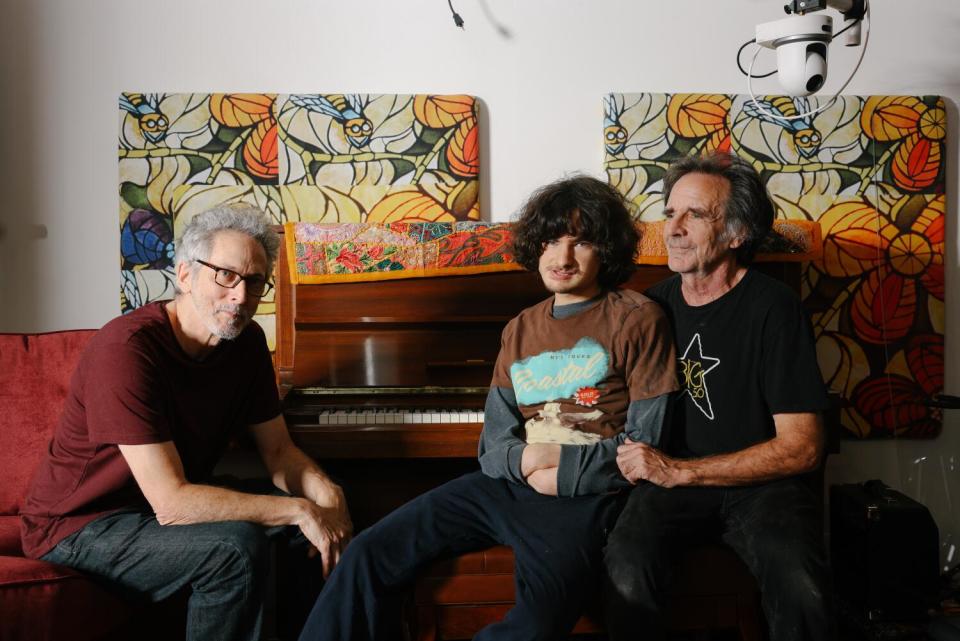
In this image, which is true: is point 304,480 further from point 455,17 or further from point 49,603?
point 455,17

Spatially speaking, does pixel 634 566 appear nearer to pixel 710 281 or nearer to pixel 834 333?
pixel 710 281

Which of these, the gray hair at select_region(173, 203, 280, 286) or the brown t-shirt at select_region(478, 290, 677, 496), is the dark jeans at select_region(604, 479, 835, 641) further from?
the gray hair at select_region(173, 203, 280, 286)

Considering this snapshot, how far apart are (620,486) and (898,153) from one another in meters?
1.90

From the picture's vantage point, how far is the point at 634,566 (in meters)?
1.64

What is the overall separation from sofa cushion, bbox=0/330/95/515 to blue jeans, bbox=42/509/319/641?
49 cm

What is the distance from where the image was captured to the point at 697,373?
188 cm

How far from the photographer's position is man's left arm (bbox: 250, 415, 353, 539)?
1.92 m

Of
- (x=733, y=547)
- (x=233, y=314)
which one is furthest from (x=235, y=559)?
(x=733, y=547)

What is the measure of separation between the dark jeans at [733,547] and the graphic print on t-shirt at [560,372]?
0.93ft

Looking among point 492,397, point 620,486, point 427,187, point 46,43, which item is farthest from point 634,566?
point 46,43

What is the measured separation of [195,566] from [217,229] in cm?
75

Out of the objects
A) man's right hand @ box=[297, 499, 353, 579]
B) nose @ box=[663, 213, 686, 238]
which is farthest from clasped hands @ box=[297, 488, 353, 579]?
nose @ box=[663, 213, 686, 238]

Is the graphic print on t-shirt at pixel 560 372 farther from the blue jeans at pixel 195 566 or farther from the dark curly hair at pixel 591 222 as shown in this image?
the blue jeans at pixel 195 566

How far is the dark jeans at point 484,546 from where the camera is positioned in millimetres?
1610
